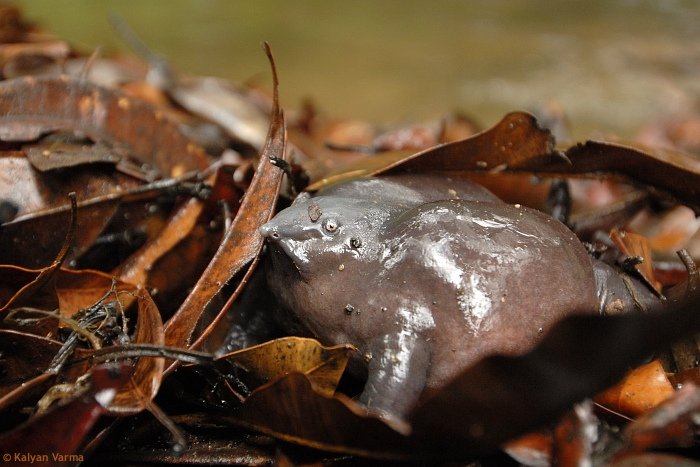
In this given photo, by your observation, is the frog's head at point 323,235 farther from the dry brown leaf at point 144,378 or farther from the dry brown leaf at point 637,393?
the dry brown leaf at point 637,393

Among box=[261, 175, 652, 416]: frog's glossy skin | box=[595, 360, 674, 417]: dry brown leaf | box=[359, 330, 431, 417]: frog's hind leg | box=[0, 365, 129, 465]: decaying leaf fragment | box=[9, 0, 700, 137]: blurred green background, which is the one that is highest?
box=[261, 175, 652, 416]: frog's glossy skin

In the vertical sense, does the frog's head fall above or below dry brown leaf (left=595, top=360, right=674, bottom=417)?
above

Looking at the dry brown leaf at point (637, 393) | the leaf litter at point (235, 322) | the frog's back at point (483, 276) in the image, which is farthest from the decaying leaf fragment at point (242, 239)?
the dry brown leaf at point (637, 393)

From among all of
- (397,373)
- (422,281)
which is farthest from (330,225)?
(397,373)

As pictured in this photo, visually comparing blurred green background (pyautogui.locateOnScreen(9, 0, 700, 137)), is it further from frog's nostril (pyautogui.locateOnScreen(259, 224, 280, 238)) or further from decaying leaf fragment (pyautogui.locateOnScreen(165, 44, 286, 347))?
frog's nostril (pyautogui.locateOnScreen(259, 224, 280, 238))

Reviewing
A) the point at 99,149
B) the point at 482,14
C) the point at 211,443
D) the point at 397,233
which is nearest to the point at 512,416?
the point at 397,233

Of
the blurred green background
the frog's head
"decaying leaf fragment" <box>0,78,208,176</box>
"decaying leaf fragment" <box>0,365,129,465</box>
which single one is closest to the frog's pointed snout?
the frog's head
